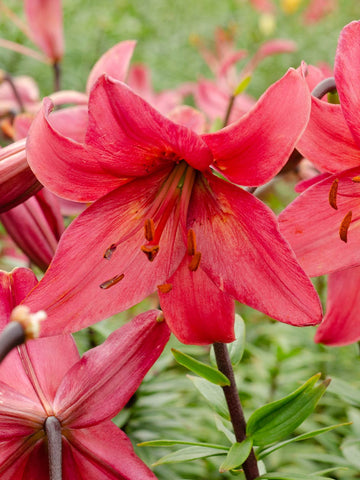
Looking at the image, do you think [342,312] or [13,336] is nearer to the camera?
[13,336]

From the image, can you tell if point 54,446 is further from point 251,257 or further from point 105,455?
point 251,257

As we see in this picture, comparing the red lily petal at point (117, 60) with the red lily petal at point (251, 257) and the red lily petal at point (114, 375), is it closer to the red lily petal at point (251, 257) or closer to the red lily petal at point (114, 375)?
the red lily petal at point (251, 257)

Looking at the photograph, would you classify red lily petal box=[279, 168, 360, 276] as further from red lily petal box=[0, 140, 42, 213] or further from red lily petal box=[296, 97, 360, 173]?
red lily petal box=[0, 140, 42, 213]

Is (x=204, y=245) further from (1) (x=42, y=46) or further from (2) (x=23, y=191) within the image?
(1) (x=42, y=46)

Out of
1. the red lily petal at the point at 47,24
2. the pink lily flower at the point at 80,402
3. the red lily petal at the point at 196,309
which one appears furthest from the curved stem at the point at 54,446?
the red lily petal at the point at 47,24

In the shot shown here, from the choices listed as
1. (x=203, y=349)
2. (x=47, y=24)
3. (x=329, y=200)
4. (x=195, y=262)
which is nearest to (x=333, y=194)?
(x=329, y=200)

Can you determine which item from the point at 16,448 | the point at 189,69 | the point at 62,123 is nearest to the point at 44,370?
the point at 16,448

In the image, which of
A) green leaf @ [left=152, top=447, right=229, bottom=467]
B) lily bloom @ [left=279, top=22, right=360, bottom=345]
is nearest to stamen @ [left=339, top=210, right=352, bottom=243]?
lily bloom @ [left=279, top=22, right=360, bottom=345]
